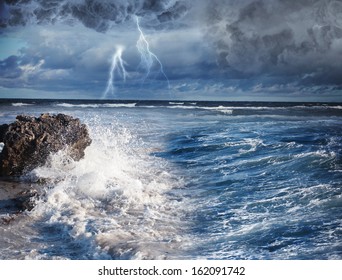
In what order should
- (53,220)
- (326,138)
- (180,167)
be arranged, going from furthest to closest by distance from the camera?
(326,138), (180,167), (53,220)

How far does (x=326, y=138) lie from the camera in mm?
9727

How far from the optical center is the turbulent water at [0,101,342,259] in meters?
3.96

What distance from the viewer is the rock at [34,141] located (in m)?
6.13

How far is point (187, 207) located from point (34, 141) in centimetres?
293

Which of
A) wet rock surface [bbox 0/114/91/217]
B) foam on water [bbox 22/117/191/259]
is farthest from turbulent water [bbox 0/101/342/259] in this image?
wet rock surface [bbox 0/114/91/217]

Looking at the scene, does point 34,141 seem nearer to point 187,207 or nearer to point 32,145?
point 32,145

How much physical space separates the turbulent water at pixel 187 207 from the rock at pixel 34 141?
8.8 inches

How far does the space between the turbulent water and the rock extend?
22 centimetres

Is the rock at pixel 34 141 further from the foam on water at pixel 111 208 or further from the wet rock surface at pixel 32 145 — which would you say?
the foam on water at pixel 111 208

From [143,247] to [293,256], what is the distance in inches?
62.7

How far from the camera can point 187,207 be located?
5234 millimetres

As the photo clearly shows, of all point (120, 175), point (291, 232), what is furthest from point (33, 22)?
point (291, 232)

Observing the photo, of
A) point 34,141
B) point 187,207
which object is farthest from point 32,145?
point 187,207
